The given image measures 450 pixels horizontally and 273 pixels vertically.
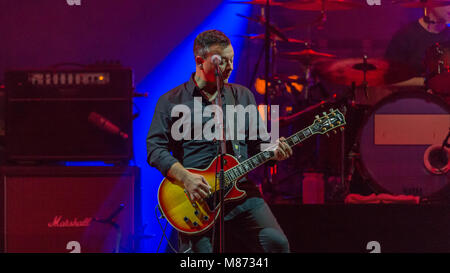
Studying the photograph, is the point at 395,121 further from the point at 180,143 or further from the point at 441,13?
the point at 180,143

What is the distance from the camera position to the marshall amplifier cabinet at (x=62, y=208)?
4.13 meters

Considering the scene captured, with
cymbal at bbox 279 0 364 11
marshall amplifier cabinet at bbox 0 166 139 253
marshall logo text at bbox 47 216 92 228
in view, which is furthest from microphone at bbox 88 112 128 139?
cymbal at bbox 279 0 364 11

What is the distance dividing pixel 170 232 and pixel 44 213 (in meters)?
1.14

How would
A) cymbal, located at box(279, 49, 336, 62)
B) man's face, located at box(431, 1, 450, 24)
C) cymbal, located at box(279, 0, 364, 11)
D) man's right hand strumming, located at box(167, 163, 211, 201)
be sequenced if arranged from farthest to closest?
man's face, located at box(431, 1, 450, 24) < cymbal, located at box(279, 49, 336, 62) < cymbal, located at box(279, 0, 364, 11) < man's right hand strumming, located at box(167, 163, 211, 201)

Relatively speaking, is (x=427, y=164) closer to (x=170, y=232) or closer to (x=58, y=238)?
(x=170, y=232)

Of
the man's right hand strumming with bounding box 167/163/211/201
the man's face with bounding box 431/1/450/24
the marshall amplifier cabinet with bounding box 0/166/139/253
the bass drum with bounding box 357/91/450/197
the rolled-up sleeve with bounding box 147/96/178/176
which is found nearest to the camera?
the man's right hand strumming with bounding box 167/163/211/201

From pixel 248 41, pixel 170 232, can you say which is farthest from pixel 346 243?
pixel 248 41

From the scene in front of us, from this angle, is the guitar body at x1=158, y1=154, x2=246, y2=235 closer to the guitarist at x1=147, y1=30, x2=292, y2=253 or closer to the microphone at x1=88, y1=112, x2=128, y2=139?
the guitarist at x1=147, y1=30, x2=292, y2=253

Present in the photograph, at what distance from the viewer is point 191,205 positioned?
3303 millimetres

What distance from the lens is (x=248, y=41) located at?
5.50 m

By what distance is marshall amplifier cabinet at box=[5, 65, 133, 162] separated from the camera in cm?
420

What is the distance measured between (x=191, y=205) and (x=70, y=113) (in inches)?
56.6

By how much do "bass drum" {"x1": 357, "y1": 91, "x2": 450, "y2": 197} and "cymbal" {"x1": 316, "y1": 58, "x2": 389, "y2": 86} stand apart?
0.25m

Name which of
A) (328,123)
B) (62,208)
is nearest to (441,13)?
(328,123)
